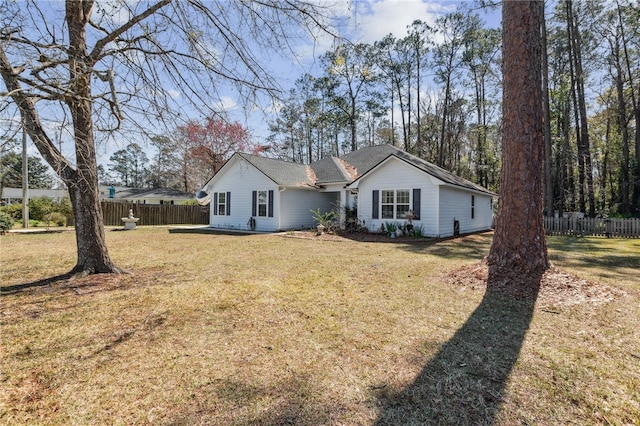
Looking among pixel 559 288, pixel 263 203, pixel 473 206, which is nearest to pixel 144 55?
pixel 559 288

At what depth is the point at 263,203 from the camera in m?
17.0

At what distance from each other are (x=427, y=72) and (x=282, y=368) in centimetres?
2798

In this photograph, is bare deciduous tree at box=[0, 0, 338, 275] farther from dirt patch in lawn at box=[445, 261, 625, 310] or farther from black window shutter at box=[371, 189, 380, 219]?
black window shutter at box=[371, 189, 380, 219]

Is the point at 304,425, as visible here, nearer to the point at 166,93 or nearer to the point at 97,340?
the point at 97,340

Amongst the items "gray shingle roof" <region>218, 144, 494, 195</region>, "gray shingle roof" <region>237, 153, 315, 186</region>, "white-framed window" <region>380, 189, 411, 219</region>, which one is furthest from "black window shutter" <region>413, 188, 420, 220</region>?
"gray shingle roof" <region>237, 153, 315, 186</region>

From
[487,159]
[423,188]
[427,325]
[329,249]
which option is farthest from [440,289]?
[487,159]

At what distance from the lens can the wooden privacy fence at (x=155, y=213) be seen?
20359 millimetres

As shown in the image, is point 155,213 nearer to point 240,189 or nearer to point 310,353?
point 240,189

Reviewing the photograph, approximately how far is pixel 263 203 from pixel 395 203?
6986 millimetres

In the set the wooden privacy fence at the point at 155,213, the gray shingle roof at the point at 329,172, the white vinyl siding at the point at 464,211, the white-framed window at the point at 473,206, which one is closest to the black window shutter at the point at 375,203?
the gray shingle roof at the point at 329,172

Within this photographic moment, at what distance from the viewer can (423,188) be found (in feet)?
43.7

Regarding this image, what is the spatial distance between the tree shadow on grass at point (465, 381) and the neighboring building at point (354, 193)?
32.8 ft

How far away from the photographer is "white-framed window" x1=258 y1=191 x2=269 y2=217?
55.1ft

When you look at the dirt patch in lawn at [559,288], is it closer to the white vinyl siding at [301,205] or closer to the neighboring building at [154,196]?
the white vinyl siding at [301,205]
